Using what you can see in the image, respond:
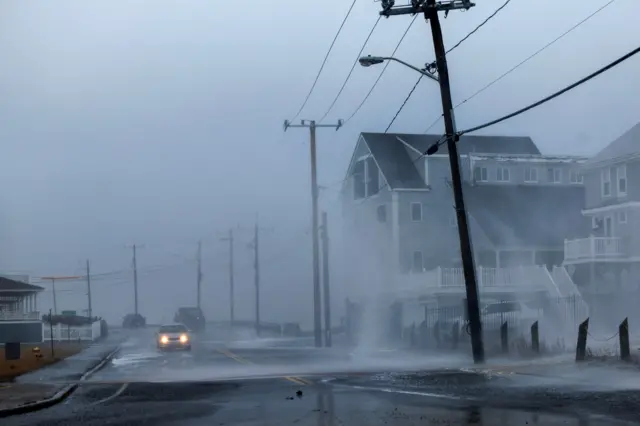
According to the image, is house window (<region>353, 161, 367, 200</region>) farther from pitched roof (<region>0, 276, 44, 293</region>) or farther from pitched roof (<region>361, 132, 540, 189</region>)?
pitched roof (<region>0, 276, 44, 293</region>)

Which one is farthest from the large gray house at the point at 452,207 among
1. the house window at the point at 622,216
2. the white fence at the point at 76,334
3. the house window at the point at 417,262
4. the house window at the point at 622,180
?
the white fence at the point at 76,334

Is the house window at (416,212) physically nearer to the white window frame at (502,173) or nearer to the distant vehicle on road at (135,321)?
the white window frame at (502,173)

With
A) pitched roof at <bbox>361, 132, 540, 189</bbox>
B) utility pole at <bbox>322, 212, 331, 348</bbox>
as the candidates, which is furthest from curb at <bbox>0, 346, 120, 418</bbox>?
pitched roof at <bbox>361, 132, 540, 189</bbox>

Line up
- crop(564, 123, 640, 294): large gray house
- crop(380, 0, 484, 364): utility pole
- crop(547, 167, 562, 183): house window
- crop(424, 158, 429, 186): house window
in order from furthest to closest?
crop(547, 167, 562, 183): house window → crop(424, 158, 429, 186): house window → crop(564, 123, 640, 294): large gray house → crop(380, 0, 484, 364): utility pole

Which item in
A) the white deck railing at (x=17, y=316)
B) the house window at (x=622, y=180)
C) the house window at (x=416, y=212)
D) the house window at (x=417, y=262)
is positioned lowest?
the white deck railing at (x=17, y=316)

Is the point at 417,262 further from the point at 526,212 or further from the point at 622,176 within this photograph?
the point at 622,176

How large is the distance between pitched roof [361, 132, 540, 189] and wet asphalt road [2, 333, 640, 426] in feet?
87.0

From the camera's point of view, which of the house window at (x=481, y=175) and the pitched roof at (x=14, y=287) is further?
the pitched roof at (x=14, y=287)

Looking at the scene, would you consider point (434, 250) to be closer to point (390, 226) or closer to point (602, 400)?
point (390, 226)

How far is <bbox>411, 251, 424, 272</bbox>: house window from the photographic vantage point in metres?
50.4

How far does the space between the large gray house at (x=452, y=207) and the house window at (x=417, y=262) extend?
0.05 meters

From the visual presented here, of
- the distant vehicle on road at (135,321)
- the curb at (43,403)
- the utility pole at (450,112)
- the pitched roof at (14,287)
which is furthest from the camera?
the distant vehicle on road at (135,321)

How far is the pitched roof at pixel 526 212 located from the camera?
49500 millimetres

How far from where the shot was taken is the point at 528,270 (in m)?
45.0
